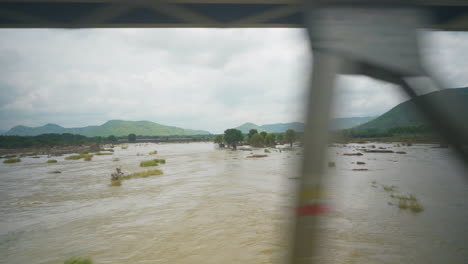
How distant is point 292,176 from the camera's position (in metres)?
1.07

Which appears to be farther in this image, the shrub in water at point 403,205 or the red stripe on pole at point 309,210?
the shrub in water at point 403,205

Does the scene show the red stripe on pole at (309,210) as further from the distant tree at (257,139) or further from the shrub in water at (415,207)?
the distant tree at (257,139)

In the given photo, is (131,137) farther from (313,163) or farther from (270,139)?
(313,163)

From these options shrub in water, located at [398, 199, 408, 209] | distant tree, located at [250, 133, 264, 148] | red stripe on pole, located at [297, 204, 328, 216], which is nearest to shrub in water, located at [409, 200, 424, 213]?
shrub in water, located at [398, 199, 408, 209]

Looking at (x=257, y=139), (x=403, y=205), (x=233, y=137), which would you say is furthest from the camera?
(x=257, y=139)

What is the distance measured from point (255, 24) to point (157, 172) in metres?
25.0

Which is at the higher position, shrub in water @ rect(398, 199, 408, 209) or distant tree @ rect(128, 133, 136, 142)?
distant tree @ rect(128, 133, 136, 142)

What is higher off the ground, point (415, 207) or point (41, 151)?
point (415, 207)

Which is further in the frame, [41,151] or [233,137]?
[233,137]

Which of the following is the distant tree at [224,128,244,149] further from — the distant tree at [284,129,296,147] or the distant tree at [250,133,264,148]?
the distant tree at [284,129,296,147]

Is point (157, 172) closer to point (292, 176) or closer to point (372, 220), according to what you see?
point (372, 220)

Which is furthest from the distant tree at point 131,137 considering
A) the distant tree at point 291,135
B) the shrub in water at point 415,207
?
the distant tree at point 291,135

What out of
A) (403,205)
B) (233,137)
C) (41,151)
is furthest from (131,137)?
(403,205)

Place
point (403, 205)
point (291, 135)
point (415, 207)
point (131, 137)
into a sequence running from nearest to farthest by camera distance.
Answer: point (291, 135), point (415, 207), point (403, 205), point (131, 137)
